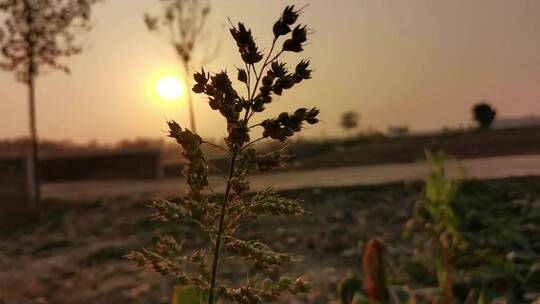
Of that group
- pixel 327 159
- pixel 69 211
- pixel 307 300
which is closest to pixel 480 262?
pixel 307 300

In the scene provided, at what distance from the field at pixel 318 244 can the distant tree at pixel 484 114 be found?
9.66 metres

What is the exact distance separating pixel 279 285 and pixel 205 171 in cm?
22

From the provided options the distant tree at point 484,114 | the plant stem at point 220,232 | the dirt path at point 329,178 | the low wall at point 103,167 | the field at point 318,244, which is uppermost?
the distant tree at point 484,114

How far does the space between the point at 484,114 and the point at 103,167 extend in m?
8.76

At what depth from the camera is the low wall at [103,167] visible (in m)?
19.1

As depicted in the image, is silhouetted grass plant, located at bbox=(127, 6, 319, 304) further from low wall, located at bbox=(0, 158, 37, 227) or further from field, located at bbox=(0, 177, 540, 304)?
low wall, located at bbox=(0, 158, 37, 227)

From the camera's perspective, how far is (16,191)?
15164mm

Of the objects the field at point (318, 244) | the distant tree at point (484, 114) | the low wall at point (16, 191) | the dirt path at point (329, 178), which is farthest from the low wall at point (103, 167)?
the distant tree at point (484, 114)

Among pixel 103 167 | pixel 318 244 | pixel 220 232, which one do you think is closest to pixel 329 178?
pixel 318 244

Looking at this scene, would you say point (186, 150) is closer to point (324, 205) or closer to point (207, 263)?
point (207, 263)

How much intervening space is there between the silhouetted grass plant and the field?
5.35 m

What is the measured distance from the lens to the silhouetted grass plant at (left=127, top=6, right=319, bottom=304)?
4.33ft

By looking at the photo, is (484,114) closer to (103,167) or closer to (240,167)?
(103,167)

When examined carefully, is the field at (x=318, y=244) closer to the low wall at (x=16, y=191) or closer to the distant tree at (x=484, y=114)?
the low wall at (x=16, y=191)
